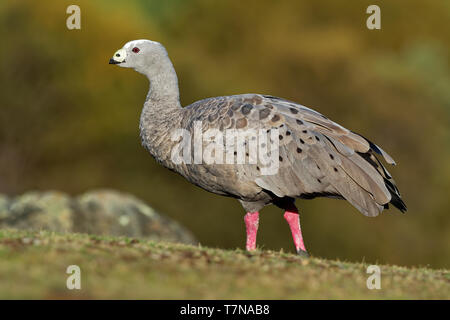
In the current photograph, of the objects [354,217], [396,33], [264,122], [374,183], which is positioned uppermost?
[396,33]

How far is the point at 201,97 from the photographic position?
25188 millimetres

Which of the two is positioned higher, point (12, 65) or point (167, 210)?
point (12, 65)

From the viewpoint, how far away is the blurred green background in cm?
2475

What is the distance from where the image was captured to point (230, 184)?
10.6 meters

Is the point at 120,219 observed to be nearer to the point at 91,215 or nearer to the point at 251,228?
the point at 91,215

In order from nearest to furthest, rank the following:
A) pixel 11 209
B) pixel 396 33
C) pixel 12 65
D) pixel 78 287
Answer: pixel 78 287 → pixel 11 209 → pixel 12 65 → pixel 396 33

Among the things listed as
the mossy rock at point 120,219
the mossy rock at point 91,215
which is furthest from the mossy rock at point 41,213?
the mossy rock at point 120,219

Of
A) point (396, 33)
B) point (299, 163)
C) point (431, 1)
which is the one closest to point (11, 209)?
point (299, 163)

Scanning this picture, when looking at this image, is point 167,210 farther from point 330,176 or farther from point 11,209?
point 330,176

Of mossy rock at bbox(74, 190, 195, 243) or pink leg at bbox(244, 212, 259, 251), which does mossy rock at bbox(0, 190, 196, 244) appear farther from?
pink leg at bbox(244, 212, 259, 251)

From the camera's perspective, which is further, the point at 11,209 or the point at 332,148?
the point at 11,209

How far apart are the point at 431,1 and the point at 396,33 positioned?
9.57ft

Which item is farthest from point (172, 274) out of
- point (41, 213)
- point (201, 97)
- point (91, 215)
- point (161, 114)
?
point (201, 97)

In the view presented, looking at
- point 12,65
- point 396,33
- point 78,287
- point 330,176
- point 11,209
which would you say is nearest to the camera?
point 78,287
